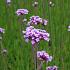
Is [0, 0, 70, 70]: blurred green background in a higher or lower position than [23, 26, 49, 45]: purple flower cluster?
lower

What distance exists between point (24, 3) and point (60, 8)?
0.43 metres

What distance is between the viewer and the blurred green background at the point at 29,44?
7.57 feet

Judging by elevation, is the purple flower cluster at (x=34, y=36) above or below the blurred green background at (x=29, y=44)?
above

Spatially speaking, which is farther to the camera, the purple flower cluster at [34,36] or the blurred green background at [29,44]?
the blurred green background at [29,44]

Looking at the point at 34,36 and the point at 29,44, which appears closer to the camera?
the point at 34,36

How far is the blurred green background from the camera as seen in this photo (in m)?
2.31

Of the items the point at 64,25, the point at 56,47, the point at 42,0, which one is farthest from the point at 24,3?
the point at 56,47

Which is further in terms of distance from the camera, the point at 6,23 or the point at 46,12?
the point at 46,12

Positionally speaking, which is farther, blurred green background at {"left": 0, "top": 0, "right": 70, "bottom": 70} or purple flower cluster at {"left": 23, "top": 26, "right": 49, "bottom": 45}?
blurred green background at {"left": 0, "top": 0, "right": 70, "bottom": 70}

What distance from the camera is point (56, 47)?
254cm

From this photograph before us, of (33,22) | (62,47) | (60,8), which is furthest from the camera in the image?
(60,8)

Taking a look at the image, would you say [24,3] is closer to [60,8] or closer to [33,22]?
[60,8]

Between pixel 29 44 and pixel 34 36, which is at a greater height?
pixel 34 36

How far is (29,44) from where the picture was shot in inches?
99.7
